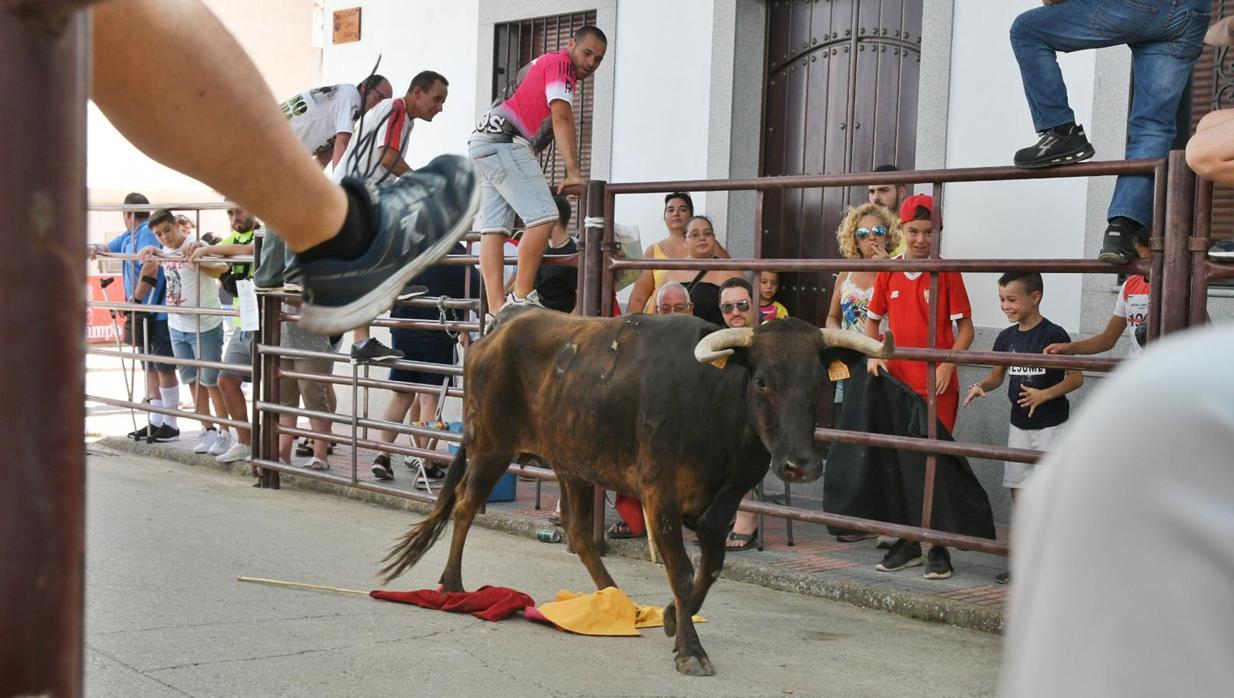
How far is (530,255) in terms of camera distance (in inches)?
329

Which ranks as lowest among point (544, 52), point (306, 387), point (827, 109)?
point (306, 387)

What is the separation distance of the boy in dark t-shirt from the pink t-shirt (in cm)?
286

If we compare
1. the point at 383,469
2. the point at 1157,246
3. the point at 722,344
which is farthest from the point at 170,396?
the point at 1157,246

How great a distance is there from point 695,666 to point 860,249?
3405mm

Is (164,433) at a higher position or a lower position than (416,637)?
lower

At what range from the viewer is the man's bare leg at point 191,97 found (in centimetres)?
139

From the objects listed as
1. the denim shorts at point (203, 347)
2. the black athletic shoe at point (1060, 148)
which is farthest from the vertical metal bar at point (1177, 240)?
the denim shorts at point (203, 347)

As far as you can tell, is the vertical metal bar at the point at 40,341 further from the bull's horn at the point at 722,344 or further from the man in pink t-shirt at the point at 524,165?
the man in pink t-shirt at the point at 524,165

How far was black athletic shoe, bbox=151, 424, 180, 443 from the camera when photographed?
12.9 m

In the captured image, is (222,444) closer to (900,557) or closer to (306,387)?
(306,387)

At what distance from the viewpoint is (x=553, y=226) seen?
27.7 ft

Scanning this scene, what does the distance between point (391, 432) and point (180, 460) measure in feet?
9.16

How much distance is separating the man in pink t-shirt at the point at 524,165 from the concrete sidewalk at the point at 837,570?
156cm

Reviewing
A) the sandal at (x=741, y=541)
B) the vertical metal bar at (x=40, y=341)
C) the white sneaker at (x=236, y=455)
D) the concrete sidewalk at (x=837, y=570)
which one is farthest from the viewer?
the white sneaker at (x=236, y=455)
